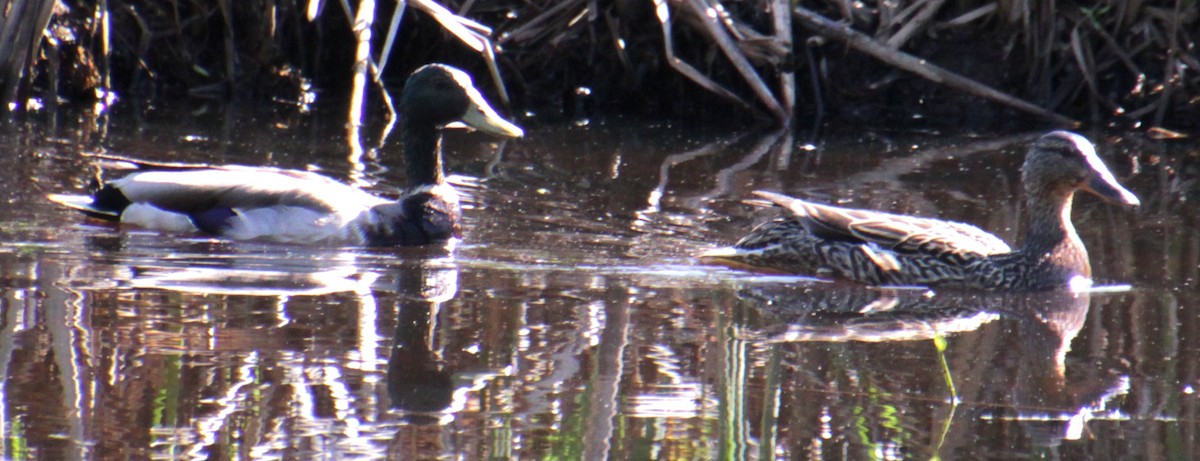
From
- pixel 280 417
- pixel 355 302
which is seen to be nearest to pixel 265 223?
pixel 355 302

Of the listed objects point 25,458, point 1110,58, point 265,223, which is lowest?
point 25,458

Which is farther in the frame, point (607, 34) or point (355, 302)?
point (607, 34)

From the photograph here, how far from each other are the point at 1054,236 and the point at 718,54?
513 centimetres

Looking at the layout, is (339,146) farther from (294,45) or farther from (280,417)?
(280,417)

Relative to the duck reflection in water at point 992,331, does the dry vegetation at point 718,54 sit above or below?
above

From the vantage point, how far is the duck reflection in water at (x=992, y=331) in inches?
181

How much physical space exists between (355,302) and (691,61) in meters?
6.58

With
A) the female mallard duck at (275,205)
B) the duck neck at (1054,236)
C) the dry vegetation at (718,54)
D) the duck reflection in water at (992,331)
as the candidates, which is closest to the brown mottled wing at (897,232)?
the duck neck at (1054,236)

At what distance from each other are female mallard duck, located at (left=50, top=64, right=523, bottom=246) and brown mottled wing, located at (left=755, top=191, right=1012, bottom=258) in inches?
63.8

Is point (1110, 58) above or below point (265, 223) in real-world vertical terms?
above

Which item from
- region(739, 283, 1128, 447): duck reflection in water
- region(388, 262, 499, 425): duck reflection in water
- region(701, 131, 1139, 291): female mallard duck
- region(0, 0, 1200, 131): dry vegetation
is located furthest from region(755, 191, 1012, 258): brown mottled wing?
region(0, 0, 1200, 131): dry vegetation

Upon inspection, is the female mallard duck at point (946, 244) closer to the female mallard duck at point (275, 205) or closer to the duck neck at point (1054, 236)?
the duck neck at point (1054, 236)

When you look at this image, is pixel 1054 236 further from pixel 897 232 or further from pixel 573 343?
pixel 573 343

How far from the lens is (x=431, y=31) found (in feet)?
40.5
